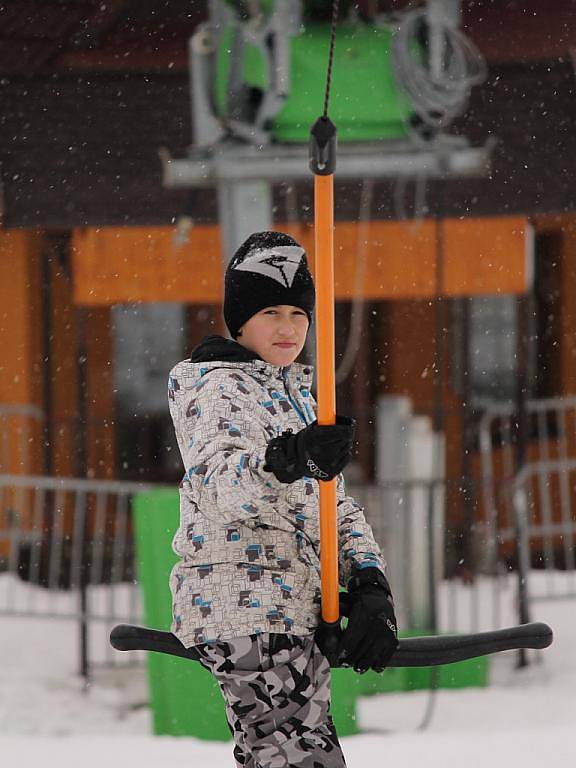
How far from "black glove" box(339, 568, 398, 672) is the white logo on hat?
50cm

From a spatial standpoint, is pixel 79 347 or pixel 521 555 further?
pixel 79 347

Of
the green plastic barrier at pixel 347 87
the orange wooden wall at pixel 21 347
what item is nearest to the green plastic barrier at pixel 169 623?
the green plastic barrier at pixel 347 87

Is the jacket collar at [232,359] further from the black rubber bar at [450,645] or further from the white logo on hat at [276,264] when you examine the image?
the black rubber bar at [450,645]

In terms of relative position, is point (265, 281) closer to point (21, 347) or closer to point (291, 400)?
point (291, 400)

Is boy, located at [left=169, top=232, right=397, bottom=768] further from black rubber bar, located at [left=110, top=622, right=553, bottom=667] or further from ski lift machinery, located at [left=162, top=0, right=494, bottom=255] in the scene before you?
ski lift machinery, located at [left=162, top=0, right=494, bottom=255]

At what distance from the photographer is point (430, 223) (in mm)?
5848

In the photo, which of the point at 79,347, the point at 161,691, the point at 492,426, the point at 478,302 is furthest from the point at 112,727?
the point at 478,302

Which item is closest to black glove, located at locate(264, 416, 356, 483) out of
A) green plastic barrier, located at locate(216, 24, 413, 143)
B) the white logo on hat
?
the white logo on hat

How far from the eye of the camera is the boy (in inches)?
70.5

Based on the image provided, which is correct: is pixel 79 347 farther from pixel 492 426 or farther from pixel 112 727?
pixel 492 426

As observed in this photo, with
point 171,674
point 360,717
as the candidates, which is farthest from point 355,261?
point 171,674

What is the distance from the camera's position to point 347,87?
511 centimetres

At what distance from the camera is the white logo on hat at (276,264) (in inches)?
75.2

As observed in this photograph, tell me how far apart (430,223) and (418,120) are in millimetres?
821
